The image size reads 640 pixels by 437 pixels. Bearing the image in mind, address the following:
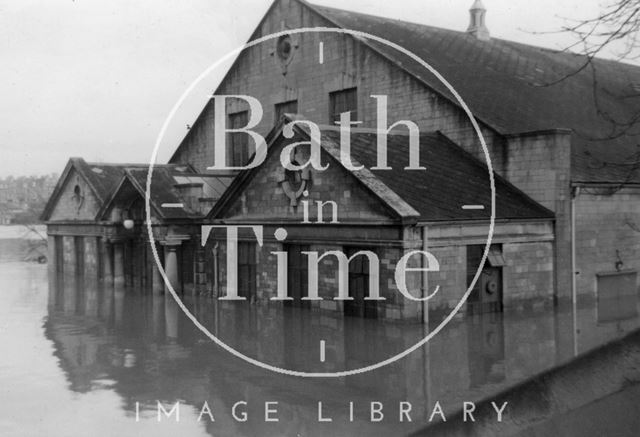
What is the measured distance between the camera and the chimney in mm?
33688

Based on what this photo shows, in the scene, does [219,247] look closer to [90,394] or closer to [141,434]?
[90,394]

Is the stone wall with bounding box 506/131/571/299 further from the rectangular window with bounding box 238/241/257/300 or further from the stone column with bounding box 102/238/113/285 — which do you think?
the stone column with bounding box 102/238/113/285

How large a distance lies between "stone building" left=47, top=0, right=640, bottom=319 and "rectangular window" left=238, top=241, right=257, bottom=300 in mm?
45

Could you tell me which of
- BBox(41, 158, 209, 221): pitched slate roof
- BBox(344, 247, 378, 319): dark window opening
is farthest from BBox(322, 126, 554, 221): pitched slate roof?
BBox(41, 158, 209, 221): pitched slate roof

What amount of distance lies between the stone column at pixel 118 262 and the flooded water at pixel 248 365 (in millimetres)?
5926

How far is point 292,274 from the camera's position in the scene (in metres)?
21.3

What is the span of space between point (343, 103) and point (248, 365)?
13.8 metres

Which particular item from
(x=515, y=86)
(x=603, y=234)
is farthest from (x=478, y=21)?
(x=603, y=234)

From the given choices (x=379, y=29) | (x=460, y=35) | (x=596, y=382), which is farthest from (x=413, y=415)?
(x=460, y=35)

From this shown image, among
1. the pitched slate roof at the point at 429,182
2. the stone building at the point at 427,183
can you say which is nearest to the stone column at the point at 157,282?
the stone building at the point at 427,183

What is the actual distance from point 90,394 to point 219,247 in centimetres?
1185

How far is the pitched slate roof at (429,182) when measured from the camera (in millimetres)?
18625

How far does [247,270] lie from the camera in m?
22.9

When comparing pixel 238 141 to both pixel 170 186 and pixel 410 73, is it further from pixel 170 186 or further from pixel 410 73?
pixel 410 73
